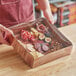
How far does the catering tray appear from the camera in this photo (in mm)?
966

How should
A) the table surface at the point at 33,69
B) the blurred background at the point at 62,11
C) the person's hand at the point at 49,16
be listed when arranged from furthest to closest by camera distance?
1. the blurred background at the point at 62,11
2. the person's hand at the point at 49,16
3. the table surface at the point at 33,69

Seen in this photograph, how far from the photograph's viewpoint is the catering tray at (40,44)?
97cm

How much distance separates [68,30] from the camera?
1.31m

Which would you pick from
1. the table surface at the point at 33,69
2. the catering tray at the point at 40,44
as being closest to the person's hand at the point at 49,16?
the catering tray at the point at 40,44

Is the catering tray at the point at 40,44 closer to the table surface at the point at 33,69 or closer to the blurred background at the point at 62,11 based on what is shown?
the table surface at the point at 33,69

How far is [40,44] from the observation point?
3.48 ft

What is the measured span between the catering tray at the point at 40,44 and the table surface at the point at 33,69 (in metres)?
0.03

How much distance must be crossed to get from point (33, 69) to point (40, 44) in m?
0.15

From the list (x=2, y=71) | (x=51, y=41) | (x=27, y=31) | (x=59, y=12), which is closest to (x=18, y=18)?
(x=27, y=31)

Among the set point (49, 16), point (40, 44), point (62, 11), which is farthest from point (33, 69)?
point (62, 11)

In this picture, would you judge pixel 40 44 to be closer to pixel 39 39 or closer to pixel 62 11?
pixel 39 39

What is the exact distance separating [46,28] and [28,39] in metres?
0.14

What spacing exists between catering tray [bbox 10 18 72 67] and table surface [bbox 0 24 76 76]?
3 centimetres

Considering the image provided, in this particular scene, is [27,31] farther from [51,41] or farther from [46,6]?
[46,6]
